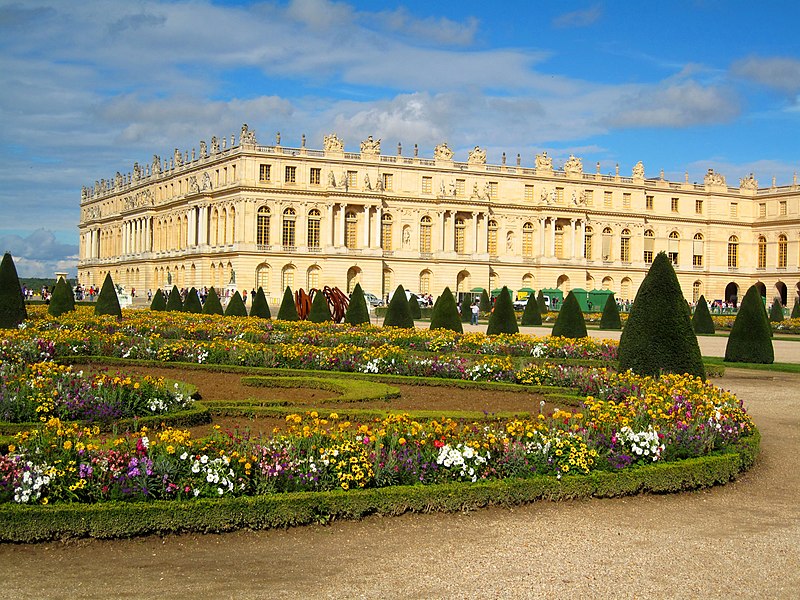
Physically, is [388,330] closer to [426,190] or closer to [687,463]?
[687,463]

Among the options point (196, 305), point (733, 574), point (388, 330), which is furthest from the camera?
point (196, 305)

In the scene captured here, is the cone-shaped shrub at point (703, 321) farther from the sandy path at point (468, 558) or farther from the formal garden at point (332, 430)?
the sandy path at point (468, 558)

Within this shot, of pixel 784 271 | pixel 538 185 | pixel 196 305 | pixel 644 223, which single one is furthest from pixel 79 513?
pixel 784 271

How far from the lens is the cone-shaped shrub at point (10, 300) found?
2359 centimetres

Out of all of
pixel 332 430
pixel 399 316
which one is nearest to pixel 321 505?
pixel 332 430

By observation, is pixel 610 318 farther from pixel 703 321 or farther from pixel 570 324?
pixel 570 324

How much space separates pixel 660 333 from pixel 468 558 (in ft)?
27.1

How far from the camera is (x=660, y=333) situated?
14.5 meters

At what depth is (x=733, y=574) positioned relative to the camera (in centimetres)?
695

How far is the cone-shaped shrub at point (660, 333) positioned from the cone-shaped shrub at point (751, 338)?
827 centimetres

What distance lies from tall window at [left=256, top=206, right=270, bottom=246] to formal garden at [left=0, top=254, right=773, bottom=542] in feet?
137

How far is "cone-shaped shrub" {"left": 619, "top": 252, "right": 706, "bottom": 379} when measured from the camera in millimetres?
14289

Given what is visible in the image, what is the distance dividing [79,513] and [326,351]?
1005cm

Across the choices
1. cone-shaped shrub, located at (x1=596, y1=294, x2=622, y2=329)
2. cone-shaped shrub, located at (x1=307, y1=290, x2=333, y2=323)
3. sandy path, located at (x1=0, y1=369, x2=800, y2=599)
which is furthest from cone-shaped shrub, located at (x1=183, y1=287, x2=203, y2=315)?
sandy path, located at (x1=0, y1=369, x2=800, y2=599)
